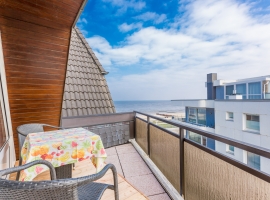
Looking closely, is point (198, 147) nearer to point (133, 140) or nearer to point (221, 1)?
point (133, 140)

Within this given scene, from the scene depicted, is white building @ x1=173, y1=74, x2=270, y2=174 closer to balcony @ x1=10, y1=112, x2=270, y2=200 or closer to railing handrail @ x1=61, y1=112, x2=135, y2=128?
balcony @ x1=10, y1=112, x2=270, y2=200

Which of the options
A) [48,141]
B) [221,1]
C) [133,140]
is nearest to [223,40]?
[221,1]

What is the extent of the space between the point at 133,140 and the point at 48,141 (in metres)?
2.84

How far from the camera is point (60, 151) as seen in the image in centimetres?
164

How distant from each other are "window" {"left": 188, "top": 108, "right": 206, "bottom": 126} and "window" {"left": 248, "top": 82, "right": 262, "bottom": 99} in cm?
289

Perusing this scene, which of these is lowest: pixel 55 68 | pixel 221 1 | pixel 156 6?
pixel 55 68

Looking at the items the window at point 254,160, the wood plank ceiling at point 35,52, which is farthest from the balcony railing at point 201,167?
the window at point 254,160

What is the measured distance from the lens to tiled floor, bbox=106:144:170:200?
2047mm

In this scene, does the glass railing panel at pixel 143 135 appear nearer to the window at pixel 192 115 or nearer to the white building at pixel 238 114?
the white building at pixel 238 114

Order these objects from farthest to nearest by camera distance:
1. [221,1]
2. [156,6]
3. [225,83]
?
1. [156,6]
2. [225,83]
3. [221,1]

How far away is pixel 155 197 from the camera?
193 cm

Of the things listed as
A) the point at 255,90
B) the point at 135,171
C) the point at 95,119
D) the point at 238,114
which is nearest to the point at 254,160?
the point at 238,114

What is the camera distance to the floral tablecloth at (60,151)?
5.03ft

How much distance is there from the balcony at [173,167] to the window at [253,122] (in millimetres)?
5911
